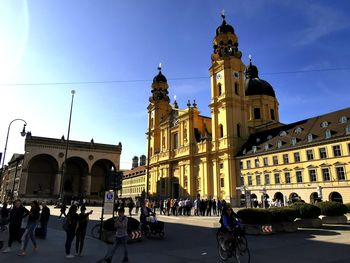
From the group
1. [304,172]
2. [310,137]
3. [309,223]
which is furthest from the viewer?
[310,137]

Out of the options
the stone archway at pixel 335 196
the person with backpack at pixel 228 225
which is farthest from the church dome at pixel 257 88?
the person with backpack at pixel 228 225

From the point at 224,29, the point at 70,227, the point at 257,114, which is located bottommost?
the point at 70,227

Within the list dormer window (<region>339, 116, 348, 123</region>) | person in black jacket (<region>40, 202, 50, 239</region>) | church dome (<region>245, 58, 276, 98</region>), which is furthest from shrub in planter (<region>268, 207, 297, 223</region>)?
church dome (<region>245, 58, 276, 98</region>)

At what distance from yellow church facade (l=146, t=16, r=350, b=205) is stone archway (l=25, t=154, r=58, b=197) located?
26.0 m

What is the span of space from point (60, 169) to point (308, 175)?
57775 millimetres

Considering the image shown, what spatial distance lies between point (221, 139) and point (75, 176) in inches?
1757

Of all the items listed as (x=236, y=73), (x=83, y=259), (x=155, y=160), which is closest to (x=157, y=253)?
(x=83, y=259)

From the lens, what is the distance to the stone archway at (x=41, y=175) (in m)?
73.0

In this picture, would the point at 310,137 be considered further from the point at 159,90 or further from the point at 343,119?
the point at 159,90

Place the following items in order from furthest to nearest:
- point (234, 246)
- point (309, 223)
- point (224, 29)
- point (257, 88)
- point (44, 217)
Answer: point (257, 88) < point (224, 29) < point (309, 223) < point (44, 217) < point (234, 246)

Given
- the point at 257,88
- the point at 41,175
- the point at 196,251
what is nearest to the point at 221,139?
the point at 257,88

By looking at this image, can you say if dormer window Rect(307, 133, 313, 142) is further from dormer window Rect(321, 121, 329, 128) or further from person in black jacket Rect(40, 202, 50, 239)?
person in black jacket Rect(40, 202, 50, 239)

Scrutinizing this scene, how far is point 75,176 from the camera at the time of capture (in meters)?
80.6

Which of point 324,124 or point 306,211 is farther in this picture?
point 324,124
